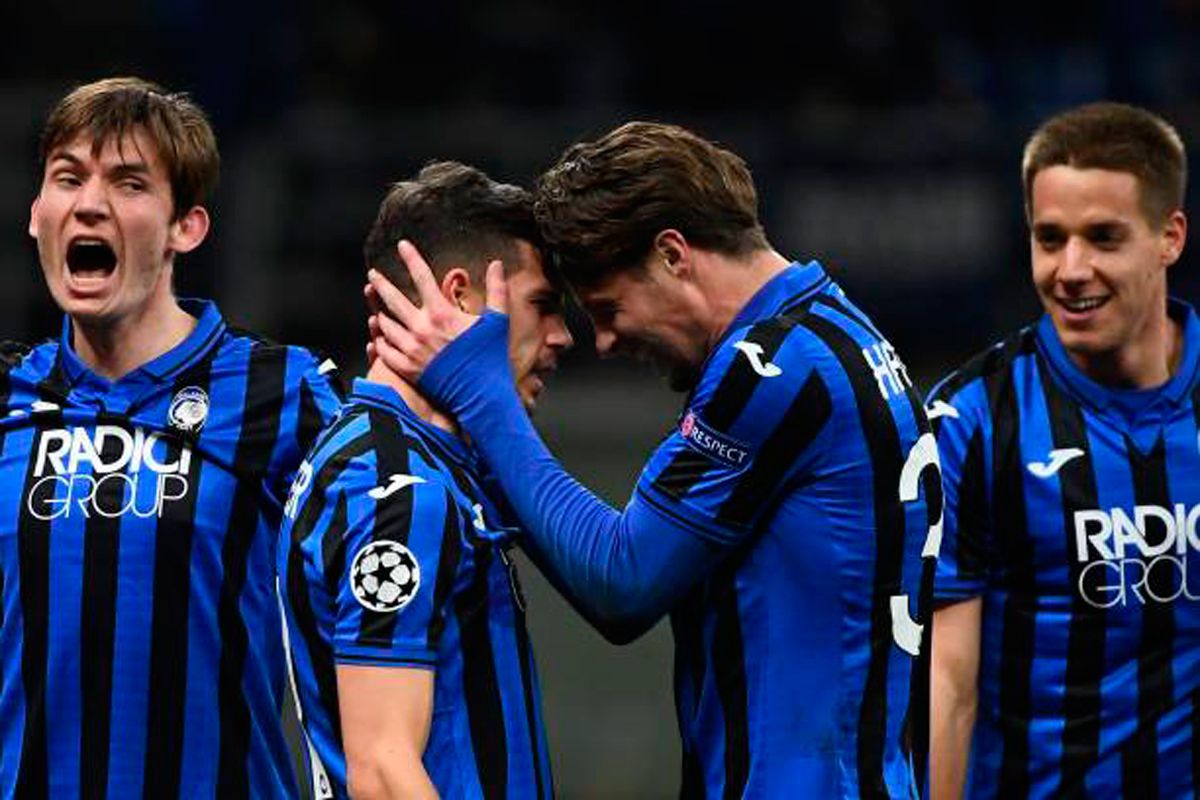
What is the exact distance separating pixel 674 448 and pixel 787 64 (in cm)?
800

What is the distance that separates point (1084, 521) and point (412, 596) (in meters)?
1.73

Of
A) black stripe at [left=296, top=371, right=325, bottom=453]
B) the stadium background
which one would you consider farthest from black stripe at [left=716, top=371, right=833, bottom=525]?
the stadium background

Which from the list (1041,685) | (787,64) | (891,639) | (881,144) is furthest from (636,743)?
(891,639)

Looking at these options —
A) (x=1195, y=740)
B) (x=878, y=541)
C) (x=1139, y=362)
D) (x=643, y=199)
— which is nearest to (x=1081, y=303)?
(x=1139, y=362)

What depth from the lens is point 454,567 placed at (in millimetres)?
3842

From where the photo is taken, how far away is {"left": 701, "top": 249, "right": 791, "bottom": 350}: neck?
4.07m

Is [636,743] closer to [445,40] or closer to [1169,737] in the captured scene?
[445,40]

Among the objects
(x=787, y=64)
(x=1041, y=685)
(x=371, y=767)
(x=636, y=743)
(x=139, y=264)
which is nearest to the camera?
(x=371, y=767)

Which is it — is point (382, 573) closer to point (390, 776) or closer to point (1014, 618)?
point (390, 776)

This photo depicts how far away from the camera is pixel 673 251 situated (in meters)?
4.05

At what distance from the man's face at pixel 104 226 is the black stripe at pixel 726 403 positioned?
119 centimetres

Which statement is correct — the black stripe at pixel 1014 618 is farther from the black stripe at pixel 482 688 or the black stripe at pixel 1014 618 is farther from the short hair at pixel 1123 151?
the black stripe at pixel 482 688

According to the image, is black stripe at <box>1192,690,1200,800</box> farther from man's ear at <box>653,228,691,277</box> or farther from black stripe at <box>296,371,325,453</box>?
black stripe at <box>296,371,325,453</box>

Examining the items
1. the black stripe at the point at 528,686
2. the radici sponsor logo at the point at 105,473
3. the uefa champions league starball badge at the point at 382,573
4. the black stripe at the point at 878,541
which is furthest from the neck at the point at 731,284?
the radici sponsor logo at the point at 105,473
